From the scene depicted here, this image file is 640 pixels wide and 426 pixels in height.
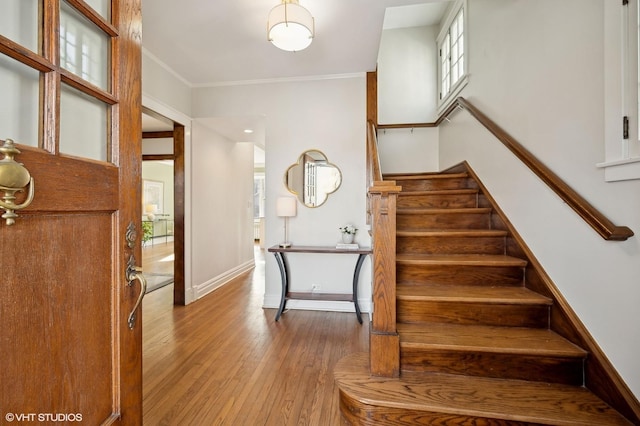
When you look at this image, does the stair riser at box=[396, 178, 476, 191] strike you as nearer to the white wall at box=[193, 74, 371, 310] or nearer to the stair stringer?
the white wall at box=[193, 74, 371, 310]

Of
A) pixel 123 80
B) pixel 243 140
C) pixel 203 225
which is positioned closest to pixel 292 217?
pixel 203 225

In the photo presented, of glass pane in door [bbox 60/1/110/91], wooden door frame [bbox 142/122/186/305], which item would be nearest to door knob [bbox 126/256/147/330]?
glass pane in door [bbox 60/1/110/91]

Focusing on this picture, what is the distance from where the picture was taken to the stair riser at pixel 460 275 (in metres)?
2.08

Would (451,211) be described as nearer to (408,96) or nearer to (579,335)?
(579,335)

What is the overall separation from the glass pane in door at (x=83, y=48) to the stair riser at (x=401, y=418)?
174 centimetres

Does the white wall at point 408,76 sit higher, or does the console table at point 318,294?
the white wall at point 408,76

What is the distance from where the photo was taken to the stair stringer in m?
1.30

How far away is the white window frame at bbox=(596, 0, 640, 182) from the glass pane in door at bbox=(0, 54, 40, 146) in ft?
6.66

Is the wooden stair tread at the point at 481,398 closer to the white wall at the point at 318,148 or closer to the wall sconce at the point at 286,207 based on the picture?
the white wall at the point at 318,148

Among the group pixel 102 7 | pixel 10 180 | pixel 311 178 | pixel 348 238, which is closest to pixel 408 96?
pixel 311 178

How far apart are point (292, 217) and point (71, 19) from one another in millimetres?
2839

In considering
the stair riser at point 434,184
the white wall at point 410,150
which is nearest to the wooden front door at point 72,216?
the stair riser at point 434,184

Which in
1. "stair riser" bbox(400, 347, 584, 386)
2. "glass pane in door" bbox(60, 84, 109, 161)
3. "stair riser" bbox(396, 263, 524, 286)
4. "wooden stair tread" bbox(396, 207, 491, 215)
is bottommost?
"stair riser" bbox(400, 347, 584, 386)

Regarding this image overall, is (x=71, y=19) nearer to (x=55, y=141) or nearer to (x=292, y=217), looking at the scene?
(x=55, y=141)
